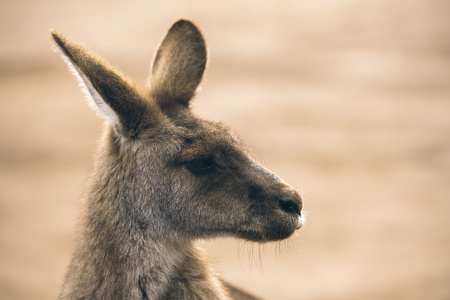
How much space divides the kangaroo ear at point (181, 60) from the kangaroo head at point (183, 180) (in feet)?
1.46

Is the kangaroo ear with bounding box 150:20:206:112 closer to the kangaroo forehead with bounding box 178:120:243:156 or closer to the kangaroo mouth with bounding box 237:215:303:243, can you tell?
the kangaroo forehead with bounding box 178:120:243:156

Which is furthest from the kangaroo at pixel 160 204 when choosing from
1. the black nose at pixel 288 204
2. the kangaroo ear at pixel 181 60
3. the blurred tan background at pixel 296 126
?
the blurred tan background at pixel 296 126

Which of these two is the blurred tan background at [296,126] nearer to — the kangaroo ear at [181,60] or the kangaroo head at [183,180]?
the kangaroo head at [183,180]

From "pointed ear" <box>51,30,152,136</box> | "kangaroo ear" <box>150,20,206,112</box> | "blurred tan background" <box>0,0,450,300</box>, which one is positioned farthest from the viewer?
"blurred tan background" <box>0,0,450,300</box>

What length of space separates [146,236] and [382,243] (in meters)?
6.07

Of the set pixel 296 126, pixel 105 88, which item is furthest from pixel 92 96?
pixel 296 126

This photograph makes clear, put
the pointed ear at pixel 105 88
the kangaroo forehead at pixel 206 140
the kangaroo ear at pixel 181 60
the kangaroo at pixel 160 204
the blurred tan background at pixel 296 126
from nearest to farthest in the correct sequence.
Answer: the pointed ear at pixel 105 88
the kangaroo at pixel 160 204
the kangaroo forehead at pixel 206 140
the kangaroo ear at pixel 181 60
the blurred tan background at pixel 296 126

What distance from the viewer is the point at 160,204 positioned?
3771mm

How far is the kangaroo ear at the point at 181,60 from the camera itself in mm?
4344

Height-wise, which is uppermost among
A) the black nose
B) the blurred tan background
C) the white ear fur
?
the blurred tan background

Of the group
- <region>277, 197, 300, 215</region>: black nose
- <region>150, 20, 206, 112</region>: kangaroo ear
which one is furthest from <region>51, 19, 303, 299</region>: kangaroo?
<region>150, 20, 206, 112</region>: kangaroo ear

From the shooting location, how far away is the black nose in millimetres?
3740

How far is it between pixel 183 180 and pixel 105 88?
0.80 metres

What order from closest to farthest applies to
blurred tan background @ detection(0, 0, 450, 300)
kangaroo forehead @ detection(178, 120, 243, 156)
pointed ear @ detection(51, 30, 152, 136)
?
pointed ear @ detection(51, 30, 152, 136) < kangaroo forehead @ detection(178, 120, 243, 156) < blurred tan background @ detection(0, 0, 450, 300)
